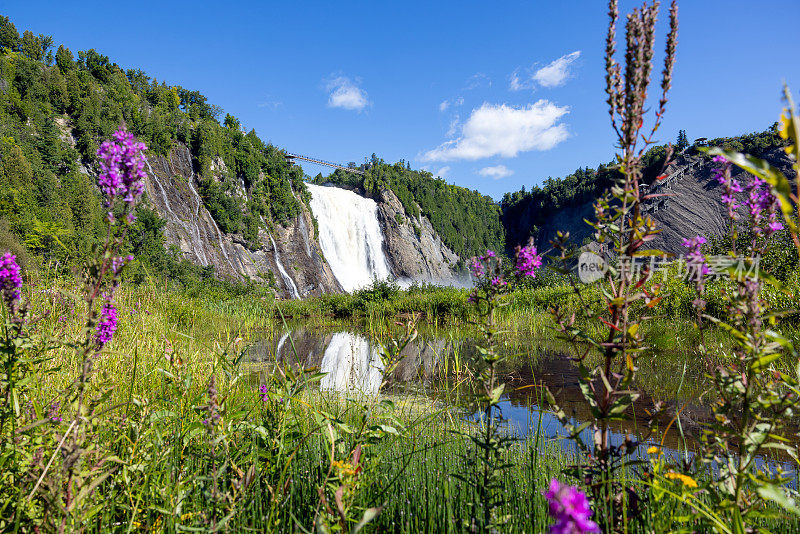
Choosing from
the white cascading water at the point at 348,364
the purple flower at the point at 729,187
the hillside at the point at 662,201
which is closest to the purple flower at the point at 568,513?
the purple flower at the point at 729,187

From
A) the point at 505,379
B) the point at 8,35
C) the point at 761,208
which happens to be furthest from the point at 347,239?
the point at 761,208

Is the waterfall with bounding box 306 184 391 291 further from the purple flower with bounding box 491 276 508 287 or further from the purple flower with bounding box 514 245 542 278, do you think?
the purple flower with bounding box 491 276 508 287

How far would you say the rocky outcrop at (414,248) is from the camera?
134 ft

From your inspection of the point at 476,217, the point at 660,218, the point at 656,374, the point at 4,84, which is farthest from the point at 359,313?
the point at 476,217

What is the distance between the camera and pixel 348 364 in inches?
262

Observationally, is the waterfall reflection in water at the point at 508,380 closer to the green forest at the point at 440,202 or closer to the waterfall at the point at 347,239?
the waterfall at the point at 347,239

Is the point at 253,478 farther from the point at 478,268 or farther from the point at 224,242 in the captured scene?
the point at 224,242

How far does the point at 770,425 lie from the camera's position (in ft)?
3.74

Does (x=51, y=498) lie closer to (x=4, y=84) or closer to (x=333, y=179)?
(x=4, y=84)

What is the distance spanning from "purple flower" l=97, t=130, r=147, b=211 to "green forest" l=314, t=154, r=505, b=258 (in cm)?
4438

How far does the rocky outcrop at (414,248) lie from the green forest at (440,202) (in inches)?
50.3

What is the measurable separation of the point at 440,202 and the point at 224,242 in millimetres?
35290

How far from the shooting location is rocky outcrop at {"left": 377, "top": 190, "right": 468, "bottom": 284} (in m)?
40.8

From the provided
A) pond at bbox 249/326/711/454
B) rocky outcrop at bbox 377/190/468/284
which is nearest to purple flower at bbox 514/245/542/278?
pond at bbox 249/326/711/454
